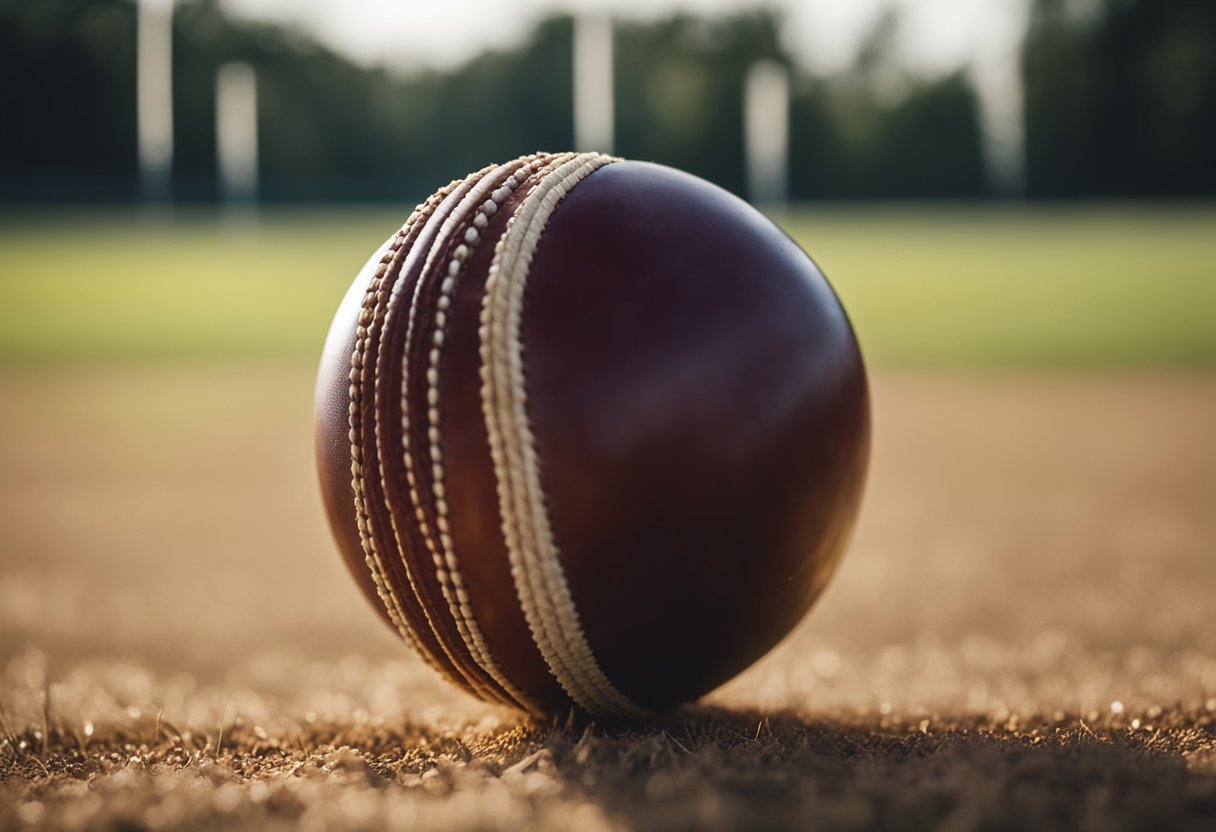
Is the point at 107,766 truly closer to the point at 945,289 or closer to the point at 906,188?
the point at 945,289

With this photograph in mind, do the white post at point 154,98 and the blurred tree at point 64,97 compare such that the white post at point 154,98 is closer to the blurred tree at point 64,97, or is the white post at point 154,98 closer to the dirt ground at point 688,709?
the blurred tree at point 64,97

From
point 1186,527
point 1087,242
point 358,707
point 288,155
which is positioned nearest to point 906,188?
point 1087,242

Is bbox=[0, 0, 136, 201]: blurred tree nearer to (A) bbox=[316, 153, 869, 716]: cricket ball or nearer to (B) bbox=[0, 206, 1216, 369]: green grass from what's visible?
(B) bbox=[0, 206, 1216, 369]: green grass

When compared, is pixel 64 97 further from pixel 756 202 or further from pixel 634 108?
pixel 756 202

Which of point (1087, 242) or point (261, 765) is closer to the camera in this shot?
point (261, 765)

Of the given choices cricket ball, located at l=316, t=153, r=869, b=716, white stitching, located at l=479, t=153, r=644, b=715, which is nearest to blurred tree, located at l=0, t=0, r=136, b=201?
cricket ball, located at l=316, t=153, r=869, b=716

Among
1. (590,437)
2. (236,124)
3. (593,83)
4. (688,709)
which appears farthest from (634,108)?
(590,437)

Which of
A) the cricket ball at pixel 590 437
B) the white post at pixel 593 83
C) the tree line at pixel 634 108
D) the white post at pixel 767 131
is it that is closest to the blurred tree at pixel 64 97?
the tree line at pixel 634 108
